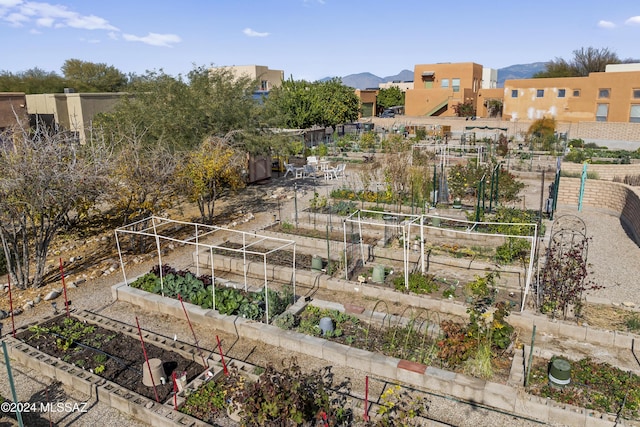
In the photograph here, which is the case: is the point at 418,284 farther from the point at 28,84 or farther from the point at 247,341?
the point at 28,84

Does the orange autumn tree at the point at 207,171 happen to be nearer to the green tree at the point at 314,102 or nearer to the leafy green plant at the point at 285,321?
the leafy green plant at the point at 285,321

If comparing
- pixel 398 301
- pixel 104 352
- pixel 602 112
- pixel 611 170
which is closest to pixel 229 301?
pixel 104 352

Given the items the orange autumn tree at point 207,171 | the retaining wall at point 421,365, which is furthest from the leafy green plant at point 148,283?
the orange autumn tree at point 207,171

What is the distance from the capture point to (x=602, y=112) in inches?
1511

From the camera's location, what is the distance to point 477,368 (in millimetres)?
7367

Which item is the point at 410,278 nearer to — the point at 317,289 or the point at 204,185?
the point at 317,289

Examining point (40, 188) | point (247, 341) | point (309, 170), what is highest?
point (40, 188)

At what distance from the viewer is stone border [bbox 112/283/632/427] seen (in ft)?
21.1

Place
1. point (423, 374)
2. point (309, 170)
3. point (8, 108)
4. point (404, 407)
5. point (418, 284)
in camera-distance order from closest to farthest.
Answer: point (404, 407), point (423, 374), point (418, 284), point (309, 170), point (8, 108)

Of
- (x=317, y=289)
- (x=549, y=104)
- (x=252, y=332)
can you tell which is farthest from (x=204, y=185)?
(x=549, y=104)

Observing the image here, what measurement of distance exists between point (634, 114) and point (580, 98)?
4360mm

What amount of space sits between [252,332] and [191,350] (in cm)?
117

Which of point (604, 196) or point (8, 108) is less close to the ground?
point (8, 108)

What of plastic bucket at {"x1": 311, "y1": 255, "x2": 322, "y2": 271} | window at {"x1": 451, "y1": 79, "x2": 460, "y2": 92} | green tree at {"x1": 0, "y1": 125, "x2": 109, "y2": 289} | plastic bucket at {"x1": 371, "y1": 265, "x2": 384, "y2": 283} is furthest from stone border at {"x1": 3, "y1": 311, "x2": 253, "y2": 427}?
A: window at {"x1": 451, "y1": 79, "x2": 460, "y2": 92}
